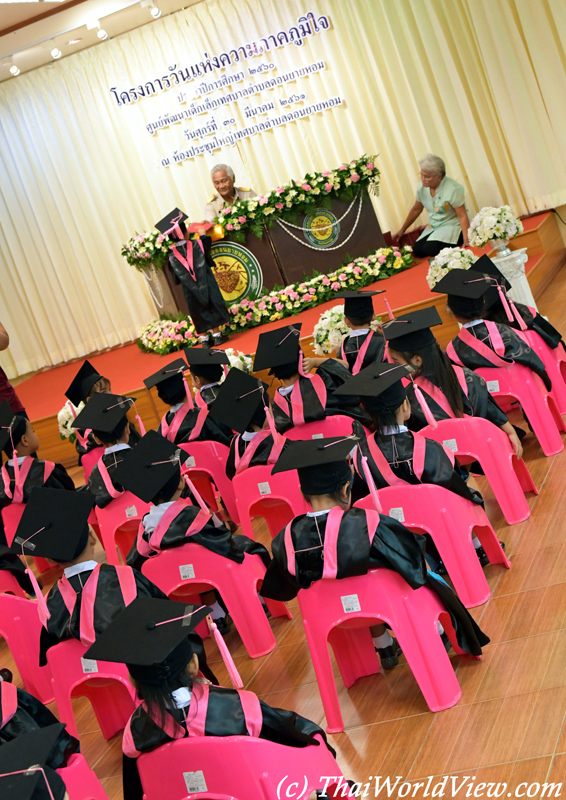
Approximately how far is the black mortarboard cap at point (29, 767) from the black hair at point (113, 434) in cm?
255

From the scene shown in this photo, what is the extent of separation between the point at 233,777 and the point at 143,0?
9720 millimetres

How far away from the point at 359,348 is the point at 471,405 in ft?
3.80

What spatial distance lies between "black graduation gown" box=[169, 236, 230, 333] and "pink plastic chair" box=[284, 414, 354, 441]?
12.5 ft

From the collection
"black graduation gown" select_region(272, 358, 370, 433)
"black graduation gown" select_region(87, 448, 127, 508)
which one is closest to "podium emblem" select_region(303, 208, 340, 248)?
"black graduation gown" select_region(272, 358, 370, 433)

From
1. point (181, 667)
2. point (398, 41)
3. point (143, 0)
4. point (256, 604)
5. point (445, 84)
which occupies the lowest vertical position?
point (256, 604)

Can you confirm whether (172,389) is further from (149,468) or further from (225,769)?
(225,769)

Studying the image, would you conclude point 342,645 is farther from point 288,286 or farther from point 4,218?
point 4,218

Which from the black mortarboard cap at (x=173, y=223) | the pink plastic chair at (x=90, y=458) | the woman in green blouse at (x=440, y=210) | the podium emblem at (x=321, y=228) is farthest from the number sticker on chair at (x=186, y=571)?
the woman in green blouse at (x=440, y=210)

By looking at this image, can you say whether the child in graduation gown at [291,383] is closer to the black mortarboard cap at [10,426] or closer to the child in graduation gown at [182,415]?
the child in graduation gown at [182,415]

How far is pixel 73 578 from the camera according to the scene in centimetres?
320

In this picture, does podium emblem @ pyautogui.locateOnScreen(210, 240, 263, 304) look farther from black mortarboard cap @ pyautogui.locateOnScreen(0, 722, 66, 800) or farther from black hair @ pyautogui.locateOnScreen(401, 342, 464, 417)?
black mortarboard cap @ pyautogui.locateOnScreen(0, 722, 66, 800)

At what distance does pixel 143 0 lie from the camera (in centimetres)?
974

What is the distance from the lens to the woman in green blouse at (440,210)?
8.91 m

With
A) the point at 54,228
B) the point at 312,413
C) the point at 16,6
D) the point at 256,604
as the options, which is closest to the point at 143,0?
the point at 16,6
